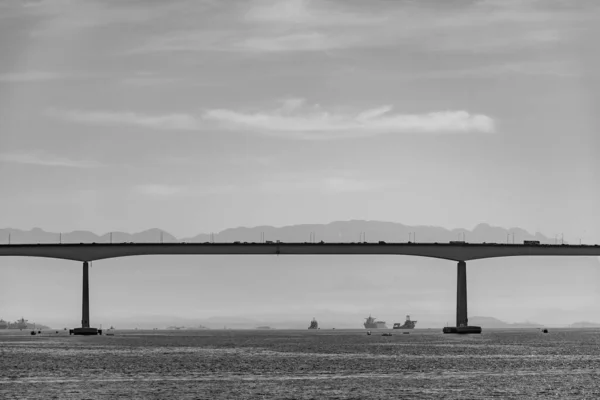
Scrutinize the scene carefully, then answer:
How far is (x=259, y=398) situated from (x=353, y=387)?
504 inches

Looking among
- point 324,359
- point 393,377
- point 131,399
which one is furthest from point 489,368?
point 131,399

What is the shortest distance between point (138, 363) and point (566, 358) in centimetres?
5966

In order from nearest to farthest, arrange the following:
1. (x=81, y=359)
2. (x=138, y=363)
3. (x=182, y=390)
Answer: (x=182, y=390), (x=138, y=363), (x=81, y=359)

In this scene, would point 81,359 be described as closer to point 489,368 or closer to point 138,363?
point 138,363

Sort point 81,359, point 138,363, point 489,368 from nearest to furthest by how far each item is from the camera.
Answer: point 489,368 < point 138,363 < point 81,359

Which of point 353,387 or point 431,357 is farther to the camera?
point 431,357

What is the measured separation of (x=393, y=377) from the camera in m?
114

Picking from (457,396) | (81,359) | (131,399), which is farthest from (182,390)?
(81,359)

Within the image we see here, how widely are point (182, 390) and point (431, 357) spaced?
6406cm

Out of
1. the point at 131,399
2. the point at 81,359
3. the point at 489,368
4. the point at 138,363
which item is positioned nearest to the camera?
the point at 131,399

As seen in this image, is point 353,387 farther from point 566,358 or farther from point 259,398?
point 566,358

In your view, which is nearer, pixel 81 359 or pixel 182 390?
pixel 182 390

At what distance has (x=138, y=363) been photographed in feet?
453

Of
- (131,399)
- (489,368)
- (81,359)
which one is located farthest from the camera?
(81,359)
